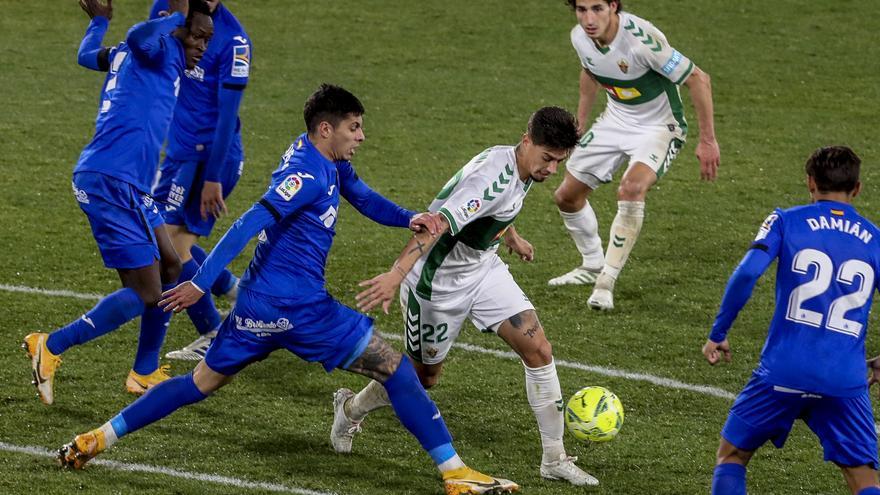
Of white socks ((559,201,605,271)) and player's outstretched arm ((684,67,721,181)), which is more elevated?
player's outstretched arm ((684,67,721,181))

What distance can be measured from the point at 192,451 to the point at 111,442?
1.77 ft

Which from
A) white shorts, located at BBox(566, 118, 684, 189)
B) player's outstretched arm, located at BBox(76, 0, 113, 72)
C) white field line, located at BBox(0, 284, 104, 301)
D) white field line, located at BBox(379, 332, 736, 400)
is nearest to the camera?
player's outstretched arm, located at BBox(76, 0, 113, 72)

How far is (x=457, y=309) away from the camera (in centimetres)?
679

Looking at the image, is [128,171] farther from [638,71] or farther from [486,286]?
[638,71]

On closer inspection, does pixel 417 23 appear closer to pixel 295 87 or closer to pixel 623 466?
pixel 295 87

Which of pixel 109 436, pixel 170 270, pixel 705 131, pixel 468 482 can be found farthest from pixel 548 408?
pixel 705 131

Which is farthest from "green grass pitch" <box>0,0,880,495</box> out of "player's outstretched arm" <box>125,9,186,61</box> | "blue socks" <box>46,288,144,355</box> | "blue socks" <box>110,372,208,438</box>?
"player's outstretched arm" <box>125,9,186,61</box>

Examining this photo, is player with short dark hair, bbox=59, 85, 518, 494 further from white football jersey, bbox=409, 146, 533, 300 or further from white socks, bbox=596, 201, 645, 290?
white socks, bbox=596, 201, 645, 290

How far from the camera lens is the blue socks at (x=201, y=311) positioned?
833 centimetres

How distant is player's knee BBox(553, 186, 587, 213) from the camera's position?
9906mm

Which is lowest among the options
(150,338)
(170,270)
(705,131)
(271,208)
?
(150,338)

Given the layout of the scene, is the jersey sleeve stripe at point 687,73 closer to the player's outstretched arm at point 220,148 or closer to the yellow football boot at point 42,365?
the player's outstretched arm at point 220,148

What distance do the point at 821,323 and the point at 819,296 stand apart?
112mm

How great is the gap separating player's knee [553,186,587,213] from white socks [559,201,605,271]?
34 mm
